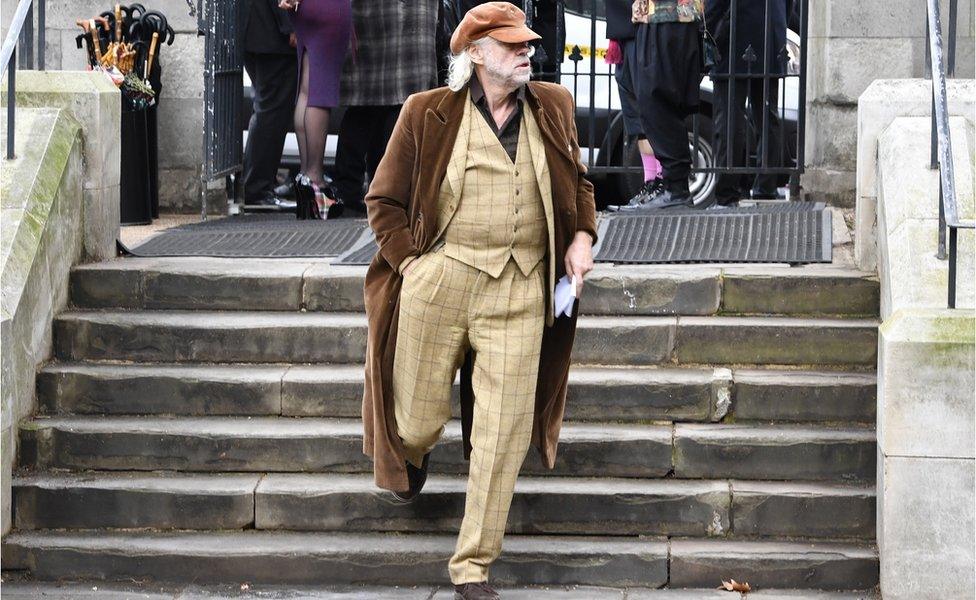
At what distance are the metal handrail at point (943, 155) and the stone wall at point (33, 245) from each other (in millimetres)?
3576

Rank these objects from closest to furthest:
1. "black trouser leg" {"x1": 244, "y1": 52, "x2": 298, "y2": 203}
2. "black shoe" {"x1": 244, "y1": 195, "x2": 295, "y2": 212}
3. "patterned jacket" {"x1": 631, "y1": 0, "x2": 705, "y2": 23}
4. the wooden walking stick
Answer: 1. "patterned jacket" {"x1": 631, "y1": 0, "x2": 705, "y2": 23}
2. the wooden walking stick
3. "black trouser leg" {"x1": 244, "y1": 52, "x2": 298, "y2": 203}
4. "black shoe" {"x1": 244, "y1": 195, "x2": 295, "y2": 212}

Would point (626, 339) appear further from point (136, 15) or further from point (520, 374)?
point (136, 15)

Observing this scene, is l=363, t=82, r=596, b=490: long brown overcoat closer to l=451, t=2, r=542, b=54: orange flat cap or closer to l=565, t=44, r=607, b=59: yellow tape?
l=451, t=2, r=542, b=54: orange flat cap

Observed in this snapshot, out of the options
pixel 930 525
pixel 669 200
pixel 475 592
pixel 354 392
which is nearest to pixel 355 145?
pixel 669 200

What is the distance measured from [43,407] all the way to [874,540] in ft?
→ 11.2

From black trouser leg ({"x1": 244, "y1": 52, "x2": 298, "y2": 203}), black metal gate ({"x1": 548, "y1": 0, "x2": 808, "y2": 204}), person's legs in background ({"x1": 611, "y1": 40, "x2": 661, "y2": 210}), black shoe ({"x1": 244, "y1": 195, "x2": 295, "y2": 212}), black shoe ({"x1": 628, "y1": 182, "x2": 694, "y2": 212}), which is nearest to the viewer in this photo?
black shoe ({"x1": 628, "y1": 182, "x2": 694, "y2": 212})

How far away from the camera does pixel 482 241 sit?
5910mm

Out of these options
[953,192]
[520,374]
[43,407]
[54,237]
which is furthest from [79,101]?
[953,192]

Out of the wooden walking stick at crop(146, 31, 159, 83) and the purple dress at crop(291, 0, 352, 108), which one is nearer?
the purple dress at crop(291, 0, 352, 108)

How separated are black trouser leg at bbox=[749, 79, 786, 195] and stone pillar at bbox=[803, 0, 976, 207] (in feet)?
0.97

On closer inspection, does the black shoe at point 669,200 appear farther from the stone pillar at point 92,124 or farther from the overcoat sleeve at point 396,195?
the overcoat sleeve at point 396,195

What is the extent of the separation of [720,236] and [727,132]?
179cm

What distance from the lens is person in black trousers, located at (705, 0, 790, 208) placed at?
983 centimetres

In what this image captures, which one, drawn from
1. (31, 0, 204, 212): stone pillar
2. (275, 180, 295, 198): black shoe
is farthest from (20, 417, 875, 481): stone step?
(275, 180, 295, 198): black shoe
